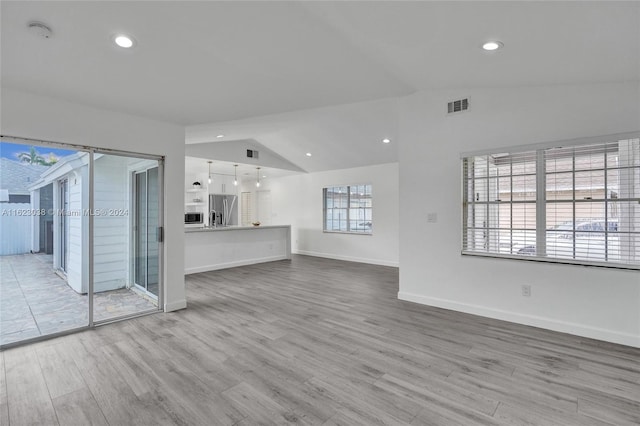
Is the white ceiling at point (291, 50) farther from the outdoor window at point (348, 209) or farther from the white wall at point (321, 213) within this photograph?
the outdoor window at point (348, 209)

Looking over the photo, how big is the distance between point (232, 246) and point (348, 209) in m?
3.29

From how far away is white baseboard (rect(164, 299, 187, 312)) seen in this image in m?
4.09

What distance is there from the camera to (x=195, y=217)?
9312 millimetres

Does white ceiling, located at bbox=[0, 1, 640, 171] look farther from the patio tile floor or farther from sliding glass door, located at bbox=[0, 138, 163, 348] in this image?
the patio tile floor

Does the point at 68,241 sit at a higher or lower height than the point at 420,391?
higher

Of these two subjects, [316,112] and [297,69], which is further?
[316,112]

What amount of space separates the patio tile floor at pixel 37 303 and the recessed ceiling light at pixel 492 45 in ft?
16.1

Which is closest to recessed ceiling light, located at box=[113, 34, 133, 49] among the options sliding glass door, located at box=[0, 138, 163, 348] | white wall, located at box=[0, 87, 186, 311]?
white wall, located at box=[0, 87, 186, 311]

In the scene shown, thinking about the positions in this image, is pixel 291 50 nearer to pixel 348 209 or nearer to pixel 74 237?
pixel 74 237

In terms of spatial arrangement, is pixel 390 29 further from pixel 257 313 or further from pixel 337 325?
pixel 257 313

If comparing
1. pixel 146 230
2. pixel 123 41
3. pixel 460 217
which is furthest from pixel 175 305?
pixel 460 217

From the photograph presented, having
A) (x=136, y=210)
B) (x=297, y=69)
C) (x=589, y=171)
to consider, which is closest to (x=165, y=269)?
(x=136, y=210)

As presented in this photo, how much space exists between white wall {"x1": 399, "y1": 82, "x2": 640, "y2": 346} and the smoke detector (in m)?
3.90

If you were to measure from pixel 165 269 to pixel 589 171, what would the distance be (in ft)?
16.7
